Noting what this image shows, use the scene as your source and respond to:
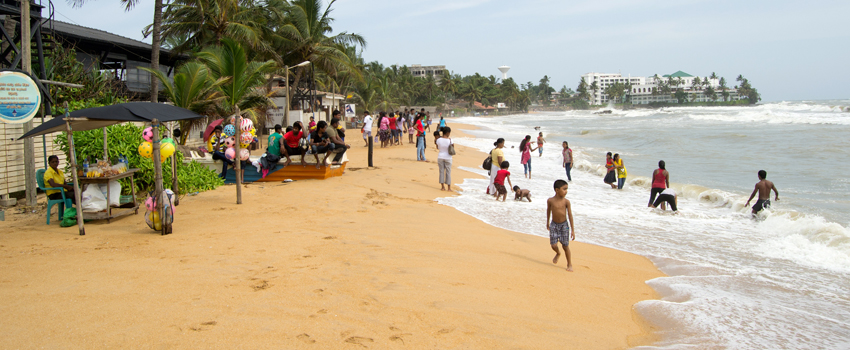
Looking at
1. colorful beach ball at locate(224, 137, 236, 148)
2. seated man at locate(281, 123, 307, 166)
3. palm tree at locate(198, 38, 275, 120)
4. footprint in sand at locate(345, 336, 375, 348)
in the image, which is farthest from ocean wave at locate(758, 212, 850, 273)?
palm tree at locate(198, 38, 275, 120)

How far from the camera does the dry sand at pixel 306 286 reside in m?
3.54

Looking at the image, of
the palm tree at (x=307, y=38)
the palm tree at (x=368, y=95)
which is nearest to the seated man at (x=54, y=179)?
the palm tree at (x=307, y=38)

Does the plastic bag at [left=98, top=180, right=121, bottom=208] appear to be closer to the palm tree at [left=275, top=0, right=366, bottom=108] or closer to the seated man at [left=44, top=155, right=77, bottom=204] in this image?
the seated man at [left=44, top=155, right=77, bottom=204]

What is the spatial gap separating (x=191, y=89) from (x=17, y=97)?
22.2ft

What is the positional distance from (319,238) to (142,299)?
7.56ft

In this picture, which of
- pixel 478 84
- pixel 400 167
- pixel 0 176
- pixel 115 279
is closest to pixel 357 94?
pixel 400 167

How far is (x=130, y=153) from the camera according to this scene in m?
8.34

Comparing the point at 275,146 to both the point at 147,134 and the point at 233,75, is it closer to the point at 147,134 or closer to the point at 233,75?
the point at 147,134

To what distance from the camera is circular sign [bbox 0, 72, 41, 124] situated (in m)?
6.52

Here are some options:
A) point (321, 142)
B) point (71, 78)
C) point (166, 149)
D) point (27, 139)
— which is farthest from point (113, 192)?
point (71, 78)

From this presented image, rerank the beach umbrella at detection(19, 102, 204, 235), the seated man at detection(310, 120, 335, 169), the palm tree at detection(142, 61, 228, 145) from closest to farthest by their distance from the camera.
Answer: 1. the beach umbrella at detection(19, 102, 204, 235)
2. the seated man at detection(310, 120, 335, 169)
3. the palm tree at detection(142, 61, 228, 145)

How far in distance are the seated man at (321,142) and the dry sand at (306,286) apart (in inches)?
134

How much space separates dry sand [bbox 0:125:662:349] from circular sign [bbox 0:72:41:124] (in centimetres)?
149

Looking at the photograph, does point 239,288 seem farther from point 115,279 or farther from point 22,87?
point 22,87
